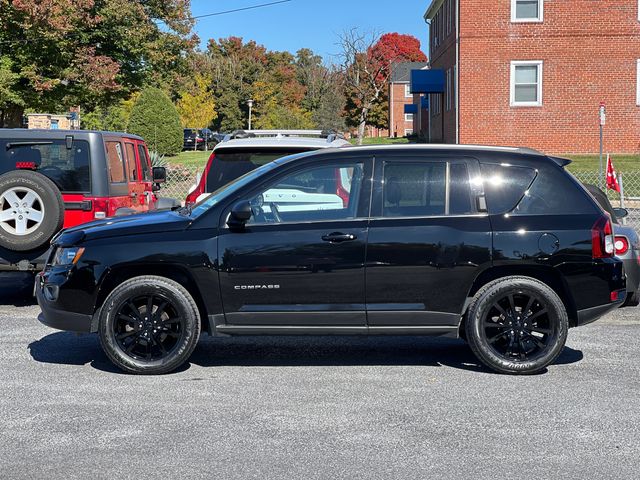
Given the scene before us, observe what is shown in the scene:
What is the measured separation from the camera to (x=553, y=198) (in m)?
6.57

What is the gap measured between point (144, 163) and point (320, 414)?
20.9 feet

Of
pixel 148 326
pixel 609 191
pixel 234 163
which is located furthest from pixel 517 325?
pixel 609 191

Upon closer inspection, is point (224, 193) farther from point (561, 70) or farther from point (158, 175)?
point (561, 70)

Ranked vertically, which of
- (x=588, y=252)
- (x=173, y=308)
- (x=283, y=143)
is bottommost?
(x=173, y=308)

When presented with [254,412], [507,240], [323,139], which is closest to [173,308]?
[254,412]

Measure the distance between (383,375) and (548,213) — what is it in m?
1.77

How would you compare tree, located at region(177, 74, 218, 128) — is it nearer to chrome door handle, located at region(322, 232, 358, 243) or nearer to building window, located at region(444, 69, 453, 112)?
building window, located at region(444, 69, 453, 112)

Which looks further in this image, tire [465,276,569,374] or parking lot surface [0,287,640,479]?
tire [465,276,569,374]

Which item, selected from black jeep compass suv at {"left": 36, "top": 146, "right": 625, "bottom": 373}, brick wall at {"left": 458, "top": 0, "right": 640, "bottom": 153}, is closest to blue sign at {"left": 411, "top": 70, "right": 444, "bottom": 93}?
brick wall at {"left": 458, "top": 0, "right": 640, "bottom": 153}

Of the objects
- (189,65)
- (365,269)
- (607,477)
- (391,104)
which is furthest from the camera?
(391,104)

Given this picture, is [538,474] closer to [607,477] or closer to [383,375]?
[607,477]

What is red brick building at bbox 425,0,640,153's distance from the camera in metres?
31.3

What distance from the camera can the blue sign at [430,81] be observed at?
126 feet

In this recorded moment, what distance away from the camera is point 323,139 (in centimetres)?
991
